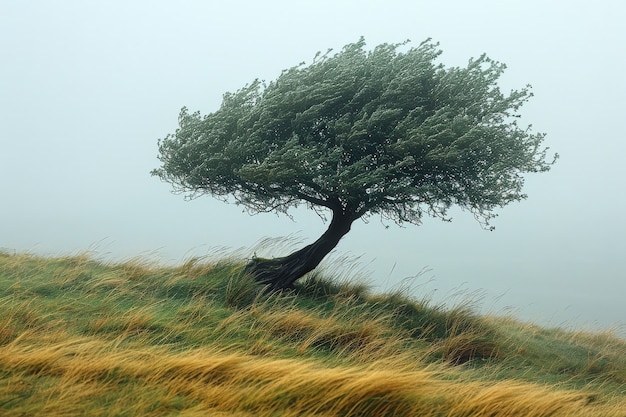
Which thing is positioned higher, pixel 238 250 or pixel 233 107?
pixel 233 107

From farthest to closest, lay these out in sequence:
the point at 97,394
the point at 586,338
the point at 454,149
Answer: the point at 586,338, the point at 454,149, the point at 97,394

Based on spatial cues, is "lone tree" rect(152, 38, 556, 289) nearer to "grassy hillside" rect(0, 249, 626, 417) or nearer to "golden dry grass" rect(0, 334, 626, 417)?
"grassy hillside" rect(0, 249, 626, 417)

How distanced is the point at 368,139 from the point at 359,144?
32 centimetres

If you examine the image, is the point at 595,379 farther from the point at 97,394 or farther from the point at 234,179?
the point at 97,394

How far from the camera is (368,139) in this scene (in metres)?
15.2

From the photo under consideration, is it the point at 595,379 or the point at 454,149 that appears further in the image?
the point at 454,149

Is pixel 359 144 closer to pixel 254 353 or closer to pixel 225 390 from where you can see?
pixel 254 353

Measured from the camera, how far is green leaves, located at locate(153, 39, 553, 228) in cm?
1450

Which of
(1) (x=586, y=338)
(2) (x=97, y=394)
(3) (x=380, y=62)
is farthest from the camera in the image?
(1) (x=586, y=338)

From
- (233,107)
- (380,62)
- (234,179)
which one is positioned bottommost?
(234,179)

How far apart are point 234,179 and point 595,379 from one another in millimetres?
9730

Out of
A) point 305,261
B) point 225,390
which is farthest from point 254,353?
point 305,261

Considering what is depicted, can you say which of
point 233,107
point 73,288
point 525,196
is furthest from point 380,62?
point 73,288

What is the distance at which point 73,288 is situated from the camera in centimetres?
1394
